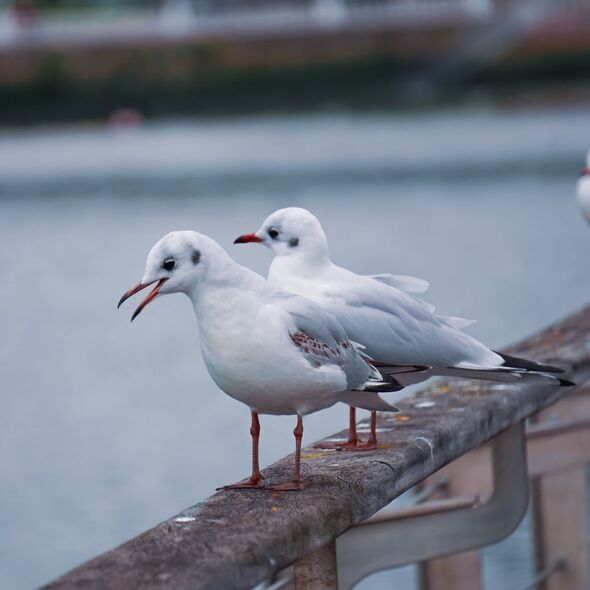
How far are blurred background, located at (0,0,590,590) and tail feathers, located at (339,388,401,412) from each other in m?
4.28

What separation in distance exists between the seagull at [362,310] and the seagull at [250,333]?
11.2 inches

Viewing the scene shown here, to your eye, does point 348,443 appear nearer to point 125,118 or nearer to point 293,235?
point 293,235

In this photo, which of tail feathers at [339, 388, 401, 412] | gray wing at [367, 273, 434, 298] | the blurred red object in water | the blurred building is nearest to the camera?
tail feathers at [339, 388, 401, 412]

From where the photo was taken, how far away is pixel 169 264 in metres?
1.93

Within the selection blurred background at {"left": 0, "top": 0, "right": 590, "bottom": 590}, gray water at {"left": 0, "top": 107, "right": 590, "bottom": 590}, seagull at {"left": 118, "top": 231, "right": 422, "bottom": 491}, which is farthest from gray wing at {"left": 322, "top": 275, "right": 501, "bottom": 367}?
gray water at {"left": 0, "top": 107, "right": 590, "bottom": 590}

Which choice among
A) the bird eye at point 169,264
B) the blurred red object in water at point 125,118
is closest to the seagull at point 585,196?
the bird eye at point 169,264

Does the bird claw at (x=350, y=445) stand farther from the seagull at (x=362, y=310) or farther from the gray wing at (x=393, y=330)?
the gray wing at (x=393, y=330)

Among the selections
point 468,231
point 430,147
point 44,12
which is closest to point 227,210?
point 468,231

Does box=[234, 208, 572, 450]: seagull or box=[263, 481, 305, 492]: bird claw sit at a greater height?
box=[234, 208, 572, 450]: seagull

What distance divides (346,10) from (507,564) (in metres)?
38.5

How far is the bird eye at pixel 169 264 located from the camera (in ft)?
6.31

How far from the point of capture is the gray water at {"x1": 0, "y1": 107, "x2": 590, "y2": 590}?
936 centimetres

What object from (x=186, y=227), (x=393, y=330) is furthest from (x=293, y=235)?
(x=186, y=227)

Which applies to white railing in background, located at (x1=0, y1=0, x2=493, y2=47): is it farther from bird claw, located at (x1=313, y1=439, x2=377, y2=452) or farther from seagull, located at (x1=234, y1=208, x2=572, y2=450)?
bird claw, located at (x1=313, y1=439, x2=377, y2=452)
